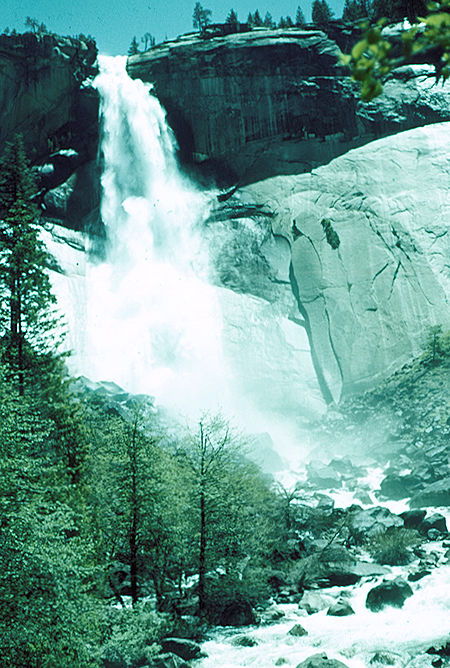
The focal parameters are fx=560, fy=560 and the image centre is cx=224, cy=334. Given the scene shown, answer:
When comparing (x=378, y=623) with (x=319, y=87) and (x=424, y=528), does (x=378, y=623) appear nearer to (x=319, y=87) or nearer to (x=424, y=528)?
(x=424, y=528)

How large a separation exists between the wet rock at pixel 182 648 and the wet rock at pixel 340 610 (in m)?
4.10

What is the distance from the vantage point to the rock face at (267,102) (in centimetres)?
5512

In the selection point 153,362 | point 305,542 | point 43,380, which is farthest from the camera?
point 153,362

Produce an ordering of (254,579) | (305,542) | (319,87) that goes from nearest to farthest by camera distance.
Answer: (254,579) → (305,542) → (319,87)

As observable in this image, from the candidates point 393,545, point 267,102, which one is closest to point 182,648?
point 393,545

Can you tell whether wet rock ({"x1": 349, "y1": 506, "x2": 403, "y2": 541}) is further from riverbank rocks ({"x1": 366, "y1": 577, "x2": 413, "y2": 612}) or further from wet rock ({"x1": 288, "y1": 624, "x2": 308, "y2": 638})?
wet rock ({"x1": 288, "y1": 624, "x2": 308, "y2": 638})

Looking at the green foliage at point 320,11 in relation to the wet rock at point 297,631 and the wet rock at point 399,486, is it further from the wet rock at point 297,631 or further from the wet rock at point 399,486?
the wet rock at point 297,631

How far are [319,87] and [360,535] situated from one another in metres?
46.1

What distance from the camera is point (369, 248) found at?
5200cm

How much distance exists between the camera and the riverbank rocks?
52.3 ft

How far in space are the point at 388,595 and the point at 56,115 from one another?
2074 inches

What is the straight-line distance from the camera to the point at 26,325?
17.3 meters

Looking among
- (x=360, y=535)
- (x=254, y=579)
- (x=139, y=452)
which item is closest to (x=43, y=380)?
(x=139, y=452)

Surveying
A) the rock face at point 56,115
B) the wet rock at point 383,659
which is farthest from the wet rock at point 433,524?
the rock face at point 56,115
